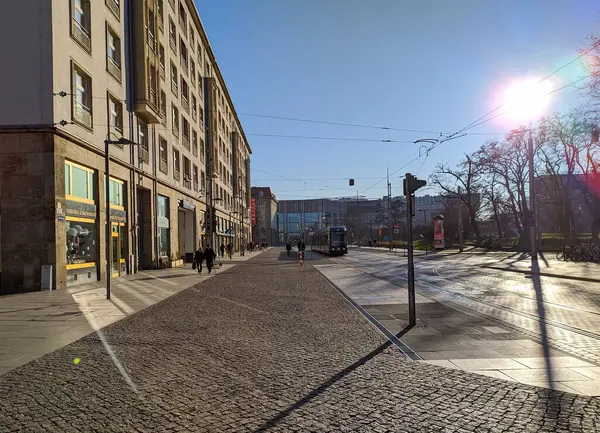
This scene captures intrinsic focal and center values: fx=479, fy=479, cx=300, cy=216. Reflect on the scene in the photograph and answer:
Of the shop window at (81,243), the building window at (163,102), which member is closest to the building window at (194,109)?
the building window at (163,102)

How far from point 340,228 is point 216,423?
151 feet

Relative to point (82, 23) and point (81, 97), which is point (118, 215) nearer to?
point (81, 97)

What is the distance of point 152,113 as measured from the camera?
Result: 87.2ft

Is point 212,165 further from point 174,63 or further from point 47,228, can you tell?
point 47,228

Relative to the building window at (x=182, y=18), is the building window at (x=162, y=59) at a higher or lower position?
lower

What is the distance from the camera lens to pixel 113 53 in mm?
24047

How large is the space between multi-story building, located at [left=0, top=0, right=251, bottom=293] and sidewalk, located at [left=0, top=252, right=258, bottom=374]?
1.84 meters

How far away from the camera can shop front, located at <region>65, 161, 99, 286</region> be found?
18.4 metres

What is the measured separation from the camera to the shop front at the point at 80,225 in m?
18.4

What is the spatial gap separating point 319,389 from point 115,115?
21.8 metres

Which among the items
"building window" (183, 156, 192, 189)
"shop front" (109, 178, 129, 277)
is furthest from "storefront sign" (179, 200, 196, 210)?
"shop front" (109, 178, 129, 277)

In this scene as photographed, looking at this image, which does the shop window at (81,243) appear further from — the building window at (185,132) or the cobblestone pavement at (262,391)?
the building window at (185,132)

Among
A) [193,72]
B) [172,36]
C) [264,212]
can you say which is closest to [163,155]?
[172,36]

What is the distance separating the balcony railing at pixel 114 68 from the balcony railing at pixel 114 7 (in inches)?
96.8
